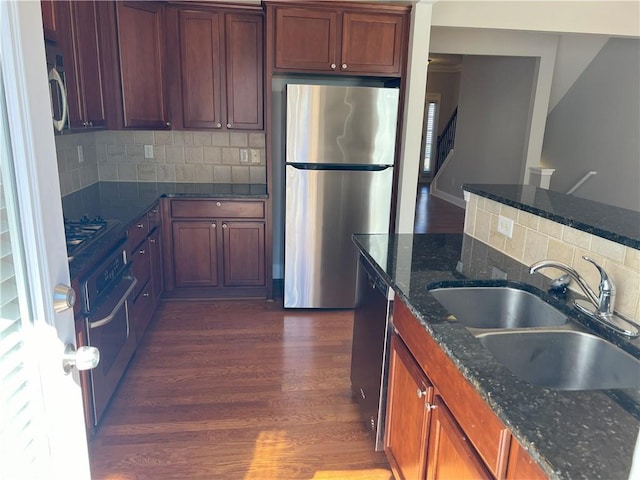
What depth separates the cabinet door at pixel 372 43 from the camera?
329 centimetres

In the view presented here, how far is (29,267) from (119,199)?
2.53 meters

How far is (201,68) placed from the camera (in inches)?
138

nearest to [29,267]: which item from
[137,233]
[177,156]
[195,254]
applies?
[137,233]

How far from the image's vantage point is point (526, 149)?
5848mm

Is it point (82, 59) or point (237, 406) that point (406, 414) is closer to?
point (237, 406)

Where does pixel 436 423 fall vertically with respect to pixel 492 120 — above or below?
below

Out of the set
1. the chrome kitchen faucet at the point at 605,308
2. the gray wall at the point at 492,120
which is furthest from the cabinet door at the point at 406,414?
the gray wall at the point at 492,120

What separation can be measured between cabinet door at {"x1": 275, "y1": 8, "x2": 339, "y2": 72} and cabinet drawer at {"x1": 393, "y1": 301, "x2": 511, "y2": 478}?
2225 mm

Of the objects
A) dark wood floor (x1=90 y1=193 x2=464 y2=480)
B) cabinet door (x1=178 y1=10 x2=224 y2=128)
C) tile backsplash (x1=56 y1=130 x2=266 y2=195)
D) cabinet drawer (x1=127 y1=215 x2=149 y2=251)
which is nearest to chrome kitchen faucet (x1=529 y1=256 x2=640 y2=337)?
dark wood floor (x1=90 y1=193 x2=464 y2=480)

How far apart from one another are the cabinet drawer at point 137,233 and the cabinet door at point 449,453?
6.34 ft

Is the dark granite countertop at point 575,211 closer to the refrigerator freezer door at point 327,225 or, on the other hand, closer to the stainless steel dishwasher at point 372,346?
the stainless steel dishwasher at point 372,346

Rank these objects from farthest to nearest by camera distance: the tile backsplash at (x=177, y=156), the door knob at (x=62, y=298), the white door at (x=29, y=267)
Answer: the tile backsplash at (x=177, y=156), the door knob at (x=62, y=298), the white door at (x=29, y=267)

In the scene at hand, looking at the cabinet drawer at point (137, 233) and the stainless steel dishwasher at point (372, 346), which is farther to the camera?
the cabinet drawer at point (137, 233)

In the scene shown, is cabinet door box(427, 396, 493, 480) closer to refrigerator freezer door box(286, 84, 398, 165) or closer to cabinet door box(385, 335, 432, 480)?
cabinet door box(385, 335, 432, 480)
